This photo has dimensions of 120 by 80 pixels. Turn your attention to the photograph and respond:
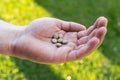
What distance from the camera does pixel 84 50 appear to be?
6.91 feet

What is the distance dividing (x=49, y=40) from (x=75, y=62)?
1131 millimetres

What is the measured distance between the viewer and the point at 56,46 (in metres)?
2.29

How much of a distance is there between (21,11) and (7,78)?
1.29m

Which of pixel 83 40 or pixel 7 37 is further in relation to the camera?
pixel 7 37

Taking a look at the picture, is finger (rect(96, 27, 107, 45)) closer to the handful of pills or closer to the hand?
the hand

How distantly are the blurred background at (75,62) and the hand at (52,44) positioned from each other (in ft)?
2.62

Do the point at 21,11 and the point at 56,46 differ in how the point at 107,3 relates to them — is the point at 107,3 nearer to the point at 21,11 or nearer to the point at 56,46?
the point at 21,11

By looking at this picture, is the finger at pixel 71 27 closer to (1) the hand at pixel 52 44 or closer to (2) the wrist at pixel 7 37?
(1) the hand at pixel 52 44

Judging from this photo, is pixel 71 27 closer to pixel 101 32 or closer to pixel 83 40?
pixel 83 40

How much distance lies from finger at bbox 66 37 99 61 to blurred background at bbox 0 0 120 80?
0.96 m

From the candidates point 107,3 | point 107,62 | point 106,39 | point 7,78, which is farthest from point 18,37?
point 107,3

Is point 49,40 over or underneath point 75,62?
over

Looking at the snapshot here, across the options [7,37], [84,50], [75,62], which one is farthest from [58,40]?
[75,62]

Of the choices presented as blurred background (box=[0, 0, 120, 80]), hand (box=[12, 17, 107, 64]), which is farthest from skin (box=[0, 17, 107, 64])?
blurred background (box=[0, 0, 120, 80])
